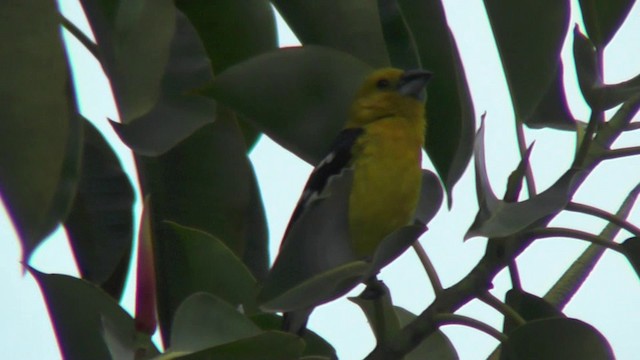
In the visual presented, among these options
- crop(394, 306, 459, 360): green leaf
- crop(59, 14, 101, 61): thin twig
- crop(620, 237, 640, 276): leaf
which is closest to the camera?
crop(620, 237, 640, 276): leaf

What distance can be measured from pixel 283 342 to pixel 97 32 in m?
0.62

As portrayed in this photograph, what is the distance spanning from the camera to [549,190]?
4.82 ft

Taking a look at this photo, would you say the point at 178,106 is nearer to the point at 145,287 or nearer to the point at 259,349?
the point at 145,287

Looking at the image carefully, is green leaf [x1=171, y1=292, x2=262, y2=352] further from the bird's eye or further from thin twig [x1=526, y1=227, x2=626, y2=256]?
the bird's eye

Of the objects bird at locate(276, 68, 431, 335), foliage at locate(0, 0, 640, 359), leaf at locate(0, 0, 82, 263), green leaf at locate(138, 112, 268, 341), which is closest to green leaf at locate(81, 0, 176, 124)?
foliage at locate(0, 0, 640, 359)

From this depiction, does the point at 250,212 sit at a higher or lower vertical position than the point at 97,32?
lower

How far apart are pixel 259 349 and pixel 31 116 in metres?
0.42

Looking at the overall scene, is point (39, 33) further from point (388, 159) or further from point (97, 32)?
point (388, 159)

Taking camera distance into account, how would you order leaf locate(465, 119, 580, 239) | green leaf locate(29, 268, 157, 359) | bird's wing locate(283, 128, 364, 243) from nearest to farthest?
leaf locate(465, 119, 580, 239) → green leaf locate(29, 268, 157, 359) → bird's wing locate(283, 128, 364, 243)

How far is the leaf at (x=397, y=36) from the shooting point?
6.13 feet

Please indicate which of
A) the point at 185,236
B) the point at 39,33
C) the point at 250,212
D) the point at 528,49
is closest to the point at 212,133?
the point at 250,212

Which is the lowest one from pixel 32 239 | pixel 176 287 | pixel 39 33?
pixel 176 287

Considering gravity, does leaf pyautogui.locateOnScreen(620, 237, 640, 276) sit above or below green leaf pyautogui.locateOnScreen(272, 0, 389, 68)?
below

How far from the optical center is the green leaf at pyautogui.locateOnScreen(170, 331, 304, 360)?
1.32 metres
